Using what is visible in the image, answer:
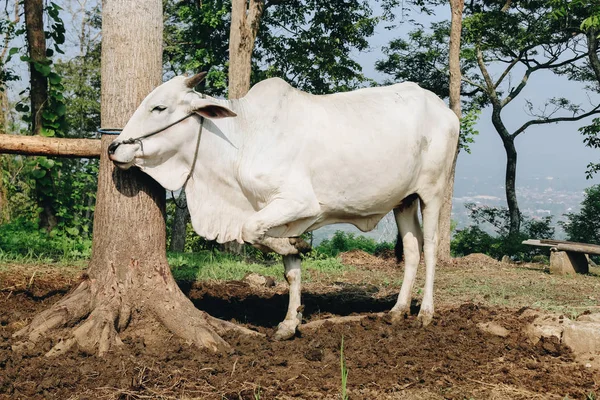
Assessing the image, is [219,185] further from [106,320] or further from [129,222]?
[106,320]

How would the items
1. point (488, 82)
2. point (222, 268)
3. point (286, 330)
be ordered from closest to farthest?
point (286, 330) → point (222, 268) → point (488, 82)

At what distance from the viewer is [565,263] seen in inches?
444

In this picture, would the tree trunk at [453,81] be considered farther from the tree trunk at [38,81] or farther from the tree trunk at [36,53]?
the tree trunk at [36,53]

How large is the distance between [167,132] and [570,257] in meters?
8.64

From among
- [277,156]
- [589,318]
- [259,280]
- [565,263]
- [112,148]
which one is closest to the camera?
[112,148]

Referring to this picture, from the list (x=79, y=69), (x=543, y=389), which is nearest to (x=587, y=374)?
(x=543, y=389)

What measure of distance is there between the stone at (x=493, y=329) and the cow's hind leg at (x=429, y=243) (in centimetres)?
44

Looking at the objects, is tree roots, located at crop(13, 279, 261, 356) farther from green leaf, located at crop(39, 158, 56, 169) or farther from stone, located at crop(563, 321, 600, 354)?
green leaf, located at crop(39, 158, 56, 169)

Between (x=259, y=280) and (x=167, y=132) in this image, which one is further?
(x=259, y=280)

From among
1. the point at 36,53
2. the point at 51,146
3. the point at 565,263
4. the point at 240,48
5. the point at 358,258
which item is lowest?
the point at 358,258

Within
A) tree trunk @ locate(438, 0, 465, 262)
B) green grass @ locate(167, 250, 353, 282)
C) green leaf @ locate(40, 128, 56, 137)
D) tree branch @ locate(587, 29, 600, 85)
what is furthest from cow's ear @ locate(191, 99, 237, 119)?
tree branch @ locate(587, 29, 600, 85)

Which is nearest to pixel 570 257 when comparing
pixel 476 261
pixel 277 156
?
pixel 476 261

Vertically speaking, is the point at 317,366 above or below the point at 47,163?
below

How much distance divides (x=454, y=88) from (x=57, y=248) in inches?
294
